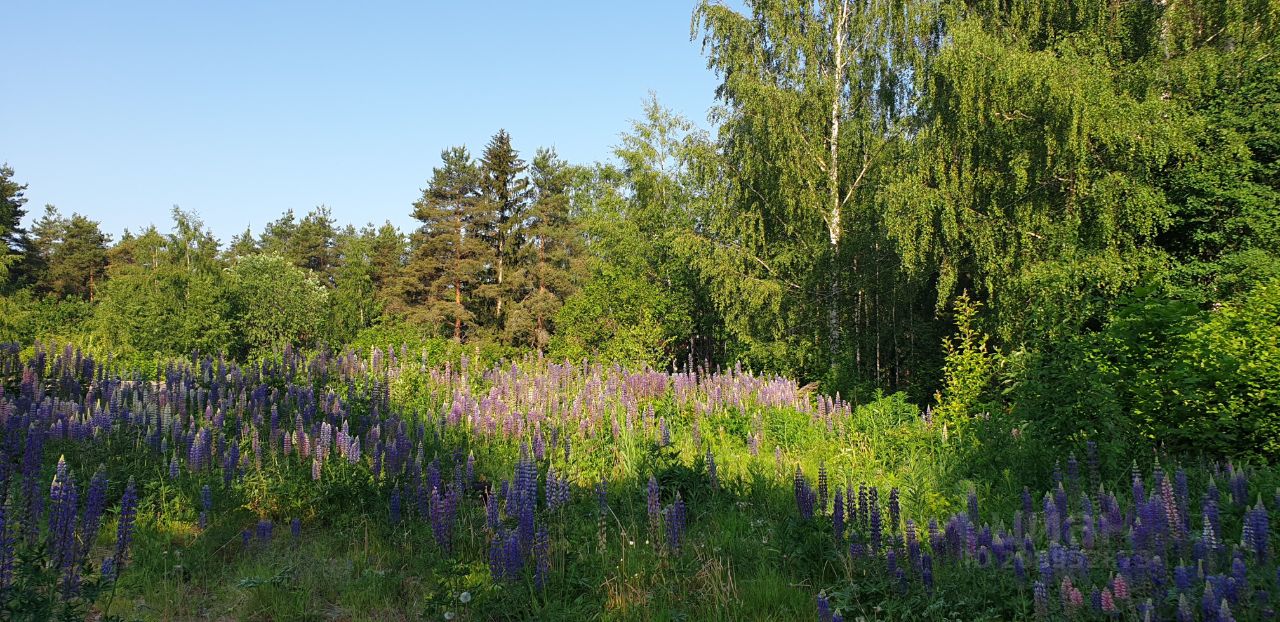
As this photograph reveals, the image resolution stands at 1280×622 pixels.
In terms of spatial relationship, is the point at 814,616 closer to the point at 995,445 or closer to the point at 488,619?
the point at 488,619

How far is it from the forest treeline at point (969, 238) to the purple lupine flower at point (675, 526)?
418 cm

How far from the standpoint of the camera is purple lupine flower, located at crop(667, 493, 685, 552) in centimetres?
457

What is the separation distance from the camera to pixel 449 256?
107ft

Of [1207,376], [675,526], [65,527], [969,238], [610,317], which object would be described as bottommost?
[675,526]

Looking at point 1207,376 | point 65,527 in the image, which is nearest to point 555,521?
point 65,527

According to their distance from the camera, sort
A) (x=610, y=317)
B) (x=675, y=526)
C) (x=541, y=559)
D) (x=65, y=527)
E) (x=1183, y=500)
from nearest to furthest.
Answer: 1. (x=65, y=527)
2. (x=1183, y=500)
3. (x=541, y=559)
4. (x=675, y=526)
5. (x=610, y=317)

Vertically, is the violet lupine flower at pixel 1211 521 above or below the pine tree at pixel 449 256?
below

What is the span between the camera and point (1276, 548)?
163 inches

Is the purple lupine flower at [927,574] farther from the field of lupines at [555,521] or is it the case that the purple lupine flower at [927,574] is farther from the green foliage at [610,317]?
the green foliage at [610,317]

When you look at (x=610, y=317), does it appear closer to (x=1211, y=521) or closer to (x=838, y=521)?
(x=838, y=521)

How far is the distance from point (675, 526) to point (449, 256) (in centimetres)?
2981

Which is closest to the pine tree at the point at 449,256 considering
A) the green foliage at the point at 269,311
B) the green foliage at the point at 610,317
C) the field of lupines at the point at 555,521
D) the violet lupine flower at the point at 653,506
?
the green foliage at the point at 269,311

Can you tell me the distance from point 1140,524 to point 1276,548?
145 cm

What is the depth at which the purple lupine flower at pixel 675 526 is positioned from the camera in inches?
180
